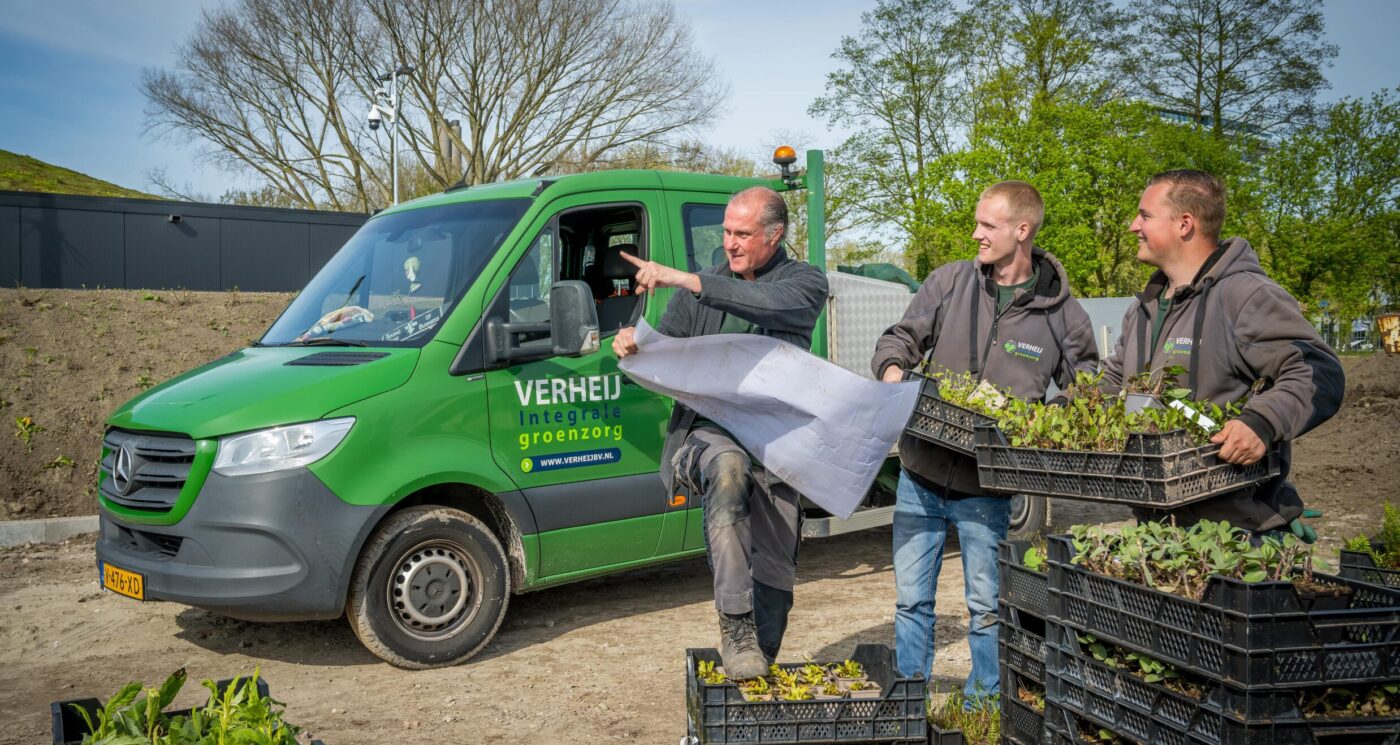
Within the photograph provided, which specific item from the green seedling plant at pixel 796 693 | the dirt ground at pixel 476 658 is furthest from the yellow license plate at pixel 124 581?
the green seedling plant at pixel 796 693

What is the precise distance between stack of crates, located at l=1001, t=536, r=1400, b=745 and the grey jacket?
1509mm

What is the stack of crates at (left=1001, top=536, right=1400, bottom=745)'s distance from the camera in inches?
95.0

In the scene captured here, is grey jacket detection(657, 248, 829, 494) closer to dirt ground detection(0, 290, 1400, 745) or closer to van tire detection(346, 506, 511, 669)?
dirt ground detection(0, 290, 1400, 745)

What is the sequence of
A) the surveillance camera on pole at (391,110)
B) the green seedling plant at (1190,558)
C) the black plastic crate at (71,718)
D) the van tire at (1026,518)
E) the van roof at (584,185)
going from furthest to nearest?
1. the surveillance camera on pole at (391,110)
2. the van tire at (1026,518)
3. the van roof at (584,185)
4. the green seedling plant at (1190,558)
5. the black plastic crate at (71,718)

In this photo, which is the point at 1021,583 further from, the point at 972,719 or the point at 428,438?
the point at 428,438

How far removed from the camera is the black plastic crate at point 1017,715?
313 cm

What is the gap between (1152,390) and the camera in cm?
354

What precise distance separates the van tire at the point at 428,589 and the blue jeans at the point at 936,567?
7.35 ft

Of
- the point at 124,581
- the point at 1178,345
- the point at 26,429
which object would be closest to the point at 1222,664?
the point at 1178,345

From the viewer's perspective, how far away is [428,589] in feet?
18.2

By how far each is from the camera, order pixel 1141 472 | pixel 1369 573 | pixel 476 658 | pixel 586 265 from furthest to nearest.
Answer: pixel 586 265 < pixel 476 658 < pixel 1141 472 < pixel 1369 573

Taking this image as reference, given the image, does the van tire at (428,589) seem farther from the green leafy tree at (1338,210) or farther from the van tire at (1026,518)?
the green leafy tree at (1338,210)

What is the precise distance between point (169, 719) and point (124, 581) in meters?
3.26

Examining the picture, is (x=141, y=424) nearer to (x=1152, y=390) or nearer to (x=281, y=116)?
(x=1152, y=390)
